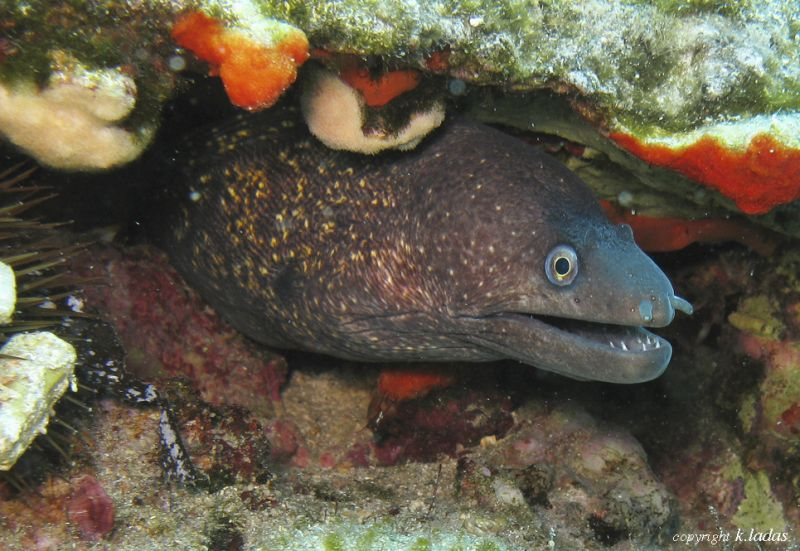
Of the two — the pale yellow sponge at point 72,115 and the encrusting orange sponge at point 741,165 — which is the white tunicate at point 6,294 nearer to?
the pale yellow sponge at point 72,115

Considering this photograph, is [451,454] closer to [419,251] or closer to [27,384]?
[419,251]

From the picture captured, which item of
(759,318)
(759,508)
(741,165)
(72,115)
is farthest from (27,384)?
(759,508)

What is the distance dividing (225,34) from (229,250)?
2105 mm

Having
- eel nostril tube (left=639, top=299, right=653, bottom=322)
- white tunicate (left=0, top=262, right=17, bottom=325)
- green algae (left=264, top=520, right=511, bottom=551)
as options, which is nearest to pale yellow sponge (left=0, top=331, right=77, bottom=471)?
white tunicate (left=0, top=262, right=17, bottom=325)

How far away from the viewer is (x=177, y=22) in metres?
2.29

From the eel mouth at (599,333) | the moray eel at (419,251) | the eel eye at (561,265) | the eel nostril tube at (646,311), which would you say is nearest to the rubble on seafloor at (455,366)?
the moray eel at (419,251)

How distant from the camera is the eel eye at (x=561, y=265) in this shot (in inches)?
118

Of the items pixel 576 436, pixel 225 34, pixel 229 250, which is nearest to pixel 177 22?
pixel 225 34

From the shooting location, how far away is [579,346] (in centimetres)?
304

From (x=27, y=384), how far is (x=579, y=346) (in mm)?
2454

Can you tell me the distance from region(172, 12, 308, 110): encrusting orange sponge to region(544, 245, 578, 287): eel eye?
1534mm

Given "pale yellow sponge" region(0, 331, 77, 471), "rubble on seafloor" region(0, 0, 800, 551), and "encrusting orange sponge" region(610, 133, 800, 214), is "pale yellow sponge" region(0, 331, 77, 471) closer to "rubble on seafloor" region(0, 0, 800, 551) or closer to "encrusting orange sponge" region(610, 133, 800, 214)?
"rubble on seafloor" region(0, 0, 800, 551)

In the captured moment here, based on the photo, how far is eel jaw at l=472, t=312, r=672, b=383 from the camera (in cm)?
300

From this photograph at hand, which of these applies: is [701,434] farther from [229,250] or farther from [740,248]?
[229,250]
